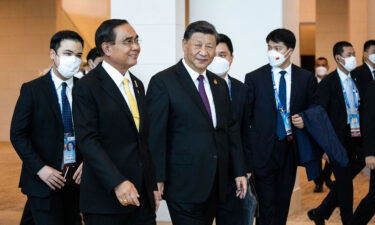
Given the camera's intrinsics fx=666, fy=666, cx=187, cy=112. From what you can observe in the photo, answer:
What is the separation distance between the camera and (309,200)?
8.01m

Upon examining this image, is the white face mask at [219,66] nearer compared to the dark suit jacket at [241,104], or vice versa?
the dark suit jacket at [241,104]

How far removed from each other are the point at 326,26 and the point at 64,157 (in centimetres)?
1247

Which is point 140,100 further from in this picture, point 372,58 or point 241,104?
point 372,58

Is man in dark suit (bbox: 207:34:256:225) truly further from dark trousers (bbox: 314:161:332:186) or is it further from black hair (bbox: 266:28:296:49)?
dark trousers (bbox: 314:161:332:186)

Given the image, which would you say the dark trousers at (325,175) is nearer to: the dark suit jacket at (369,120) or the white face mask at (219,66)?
the dark suit jacket at (369,120)

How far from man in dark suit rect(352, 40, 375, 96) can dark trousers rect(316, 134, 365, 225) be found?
67 cm

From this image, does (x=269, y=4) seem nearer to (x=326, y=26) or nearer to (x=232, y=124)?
(x=232, y=124)

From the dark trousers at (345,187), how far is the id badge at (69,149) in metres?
2.54

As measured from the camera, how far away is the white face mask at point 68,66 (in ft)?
14.7

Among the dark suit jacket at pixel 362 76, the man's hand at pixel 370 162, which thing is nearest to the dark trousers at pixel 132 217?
the man's hand at pixel 370 162

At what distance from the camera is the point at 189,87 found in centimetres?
395

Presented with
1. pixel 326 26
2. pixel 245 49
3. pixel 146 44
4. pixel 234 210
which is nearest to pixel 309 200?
pixel 245 49

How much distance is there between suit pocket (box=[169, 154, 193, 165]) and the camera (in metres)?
3.91

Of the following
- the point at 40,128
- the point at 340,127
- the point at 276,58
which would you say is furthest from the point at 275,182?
the point at 40,128
